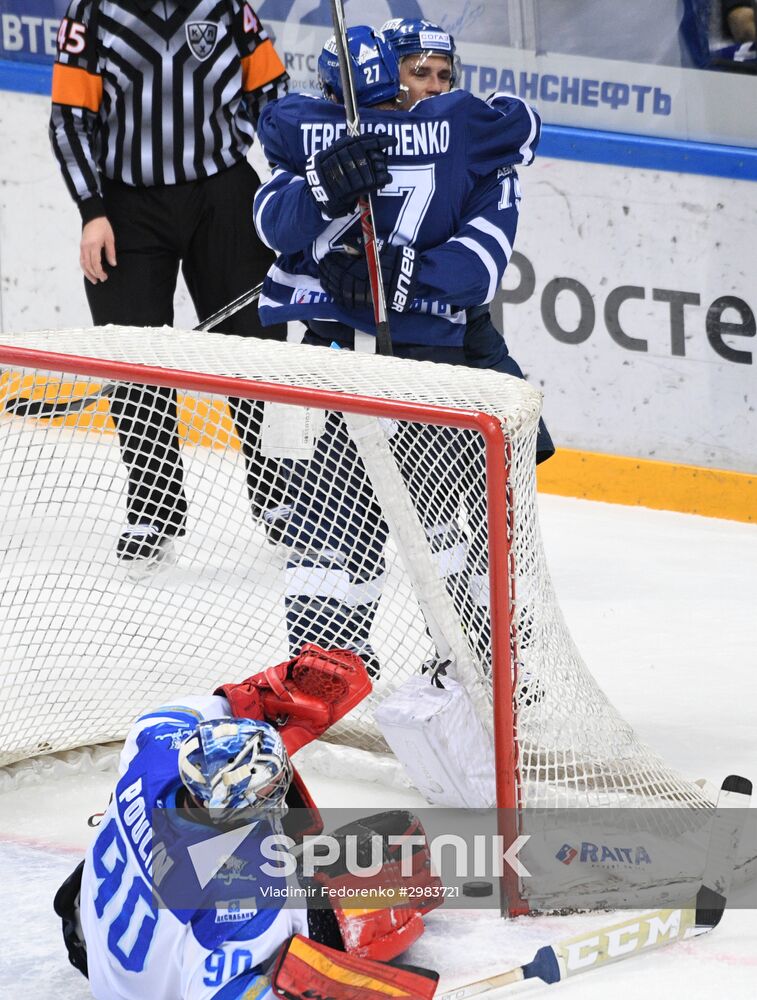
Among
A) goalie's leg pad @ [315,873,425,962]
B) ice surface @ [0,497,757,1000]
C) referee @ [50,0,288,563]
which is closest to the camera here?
goalie's leg pad @ [315,873,425,962]

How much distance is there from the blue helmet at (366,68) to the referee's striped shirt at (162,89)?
1.21m

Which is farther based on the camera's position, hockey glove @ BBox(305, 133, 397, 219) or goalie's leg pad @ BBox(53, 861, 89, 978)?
hockey glove @ BBox(305, 133, 397, 219)

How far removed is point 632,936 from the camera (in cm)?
231

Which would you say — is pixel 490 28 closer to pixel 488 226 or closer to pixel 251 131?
pixel 251 131

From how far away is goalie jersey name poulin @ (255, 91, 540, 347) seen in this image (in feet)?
9.37

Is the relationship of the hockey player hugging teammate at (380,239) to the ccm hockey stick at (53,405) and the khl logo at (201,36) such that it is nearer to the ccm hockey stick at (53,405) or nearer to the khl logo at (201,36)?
the ccm hockey stick at (53,405)

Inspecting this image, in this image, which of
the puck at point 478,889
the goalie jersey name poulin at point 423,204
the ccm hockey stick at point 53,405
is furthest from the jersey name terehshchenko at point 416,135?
the puck at point 478,889

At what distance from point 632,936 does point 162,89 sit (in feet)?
8.25

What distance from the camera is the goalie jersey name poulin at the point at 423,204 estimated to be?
2.86m

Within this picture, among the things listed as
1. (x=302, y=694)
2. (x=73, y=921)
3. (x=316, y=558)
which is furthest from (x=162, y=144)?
(x=73, y=921)

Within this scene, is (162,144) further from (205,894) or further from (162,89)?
(205,894)

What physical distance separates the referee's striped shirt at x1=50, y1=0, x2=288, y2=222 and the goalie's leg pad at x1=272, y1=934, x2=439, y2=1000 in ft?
7.90

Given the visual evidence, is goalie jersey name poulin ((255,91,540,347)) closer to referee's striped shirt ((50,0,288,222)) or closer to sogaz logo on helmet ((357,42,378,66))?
sogaz logo on helmet ((357,42,378,66))

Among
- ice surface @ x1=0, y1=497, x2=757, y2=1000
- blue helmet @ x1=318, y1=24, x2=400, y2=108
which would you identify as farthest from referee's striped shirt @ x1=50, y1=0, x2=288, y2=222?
ice surface @ x1=0, y1=497, x2=757, y2=1000
